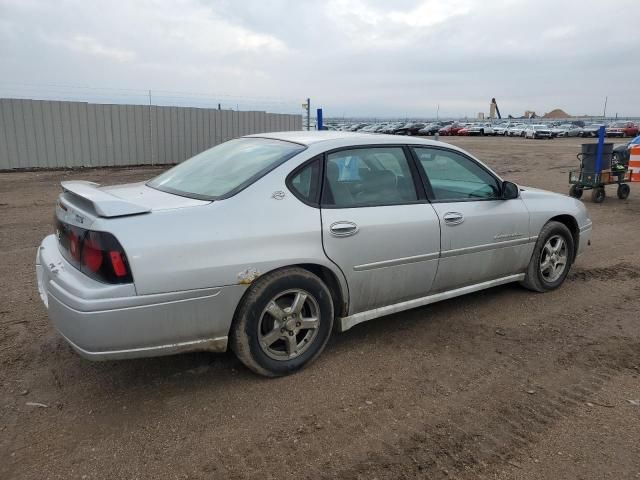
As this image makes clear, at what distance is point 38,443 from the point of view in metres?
2.74

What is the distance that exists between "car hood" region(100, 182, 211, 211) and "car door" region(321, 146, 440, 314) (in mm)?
872

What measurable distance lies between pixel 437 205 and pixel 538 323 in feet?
4.41

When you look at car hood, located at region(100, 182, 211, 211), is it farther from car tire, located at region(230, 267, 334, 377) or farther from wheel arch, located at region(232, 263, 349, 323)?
wheel arch, located at region(232, 263, 349, 323)

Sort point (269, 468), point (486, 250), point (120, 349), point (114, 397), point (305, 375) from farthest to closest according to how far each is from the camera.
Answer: point (486, 250) < point (305, 375) < point (114, 397) < point (120, 349) < point (269, 468)

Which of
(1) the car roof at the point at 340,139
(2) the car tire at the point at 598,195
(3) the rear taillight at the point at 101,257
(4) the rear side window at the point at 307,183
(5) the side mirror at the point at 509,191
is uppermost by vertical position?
(1) the car roof at the point at 340,139

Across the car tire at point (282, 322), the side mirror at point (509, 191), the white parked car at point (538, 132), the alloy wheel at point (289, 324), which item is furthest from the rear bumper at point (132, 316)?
the white parked car at point (538, 132)

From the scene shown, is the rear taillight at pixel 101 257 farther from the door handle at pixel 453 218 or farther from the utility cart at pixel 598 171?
the utility cart at pixel 598 171

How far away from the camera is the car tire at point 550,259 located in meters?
4.86

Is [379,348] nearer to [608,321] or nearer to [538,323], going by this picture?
[538,323]

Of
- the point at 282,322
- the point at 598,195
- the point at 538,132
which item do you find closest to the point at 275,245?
the point at 282,322

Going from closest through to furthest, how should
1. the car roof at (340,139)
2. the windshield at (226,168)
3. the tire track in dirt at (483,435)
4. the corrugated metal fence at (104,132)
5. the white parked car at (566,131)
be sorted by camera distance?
the tire track in dirt at (483,435) → the windshield at (226,168) → the car roof at (340,139) → the corrugated metal fence at (104,132) → the white parked car at (566,131)

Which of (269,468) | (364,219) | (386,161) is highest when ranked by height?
(386,161)

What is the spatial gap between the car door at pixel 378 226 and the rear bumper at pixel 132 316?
2.66 ft

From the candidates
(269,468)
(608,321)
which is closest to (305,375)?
(269,468)
